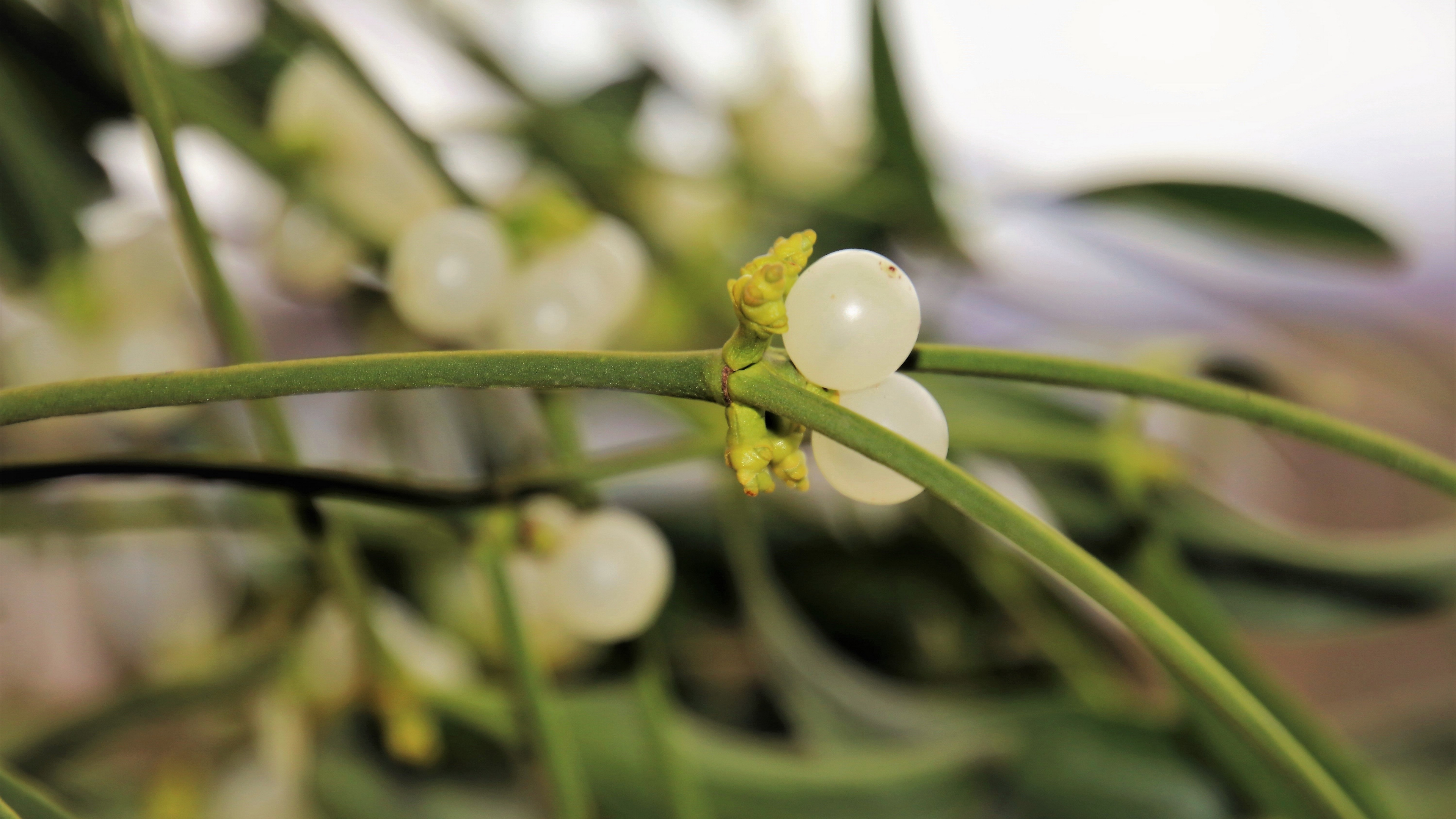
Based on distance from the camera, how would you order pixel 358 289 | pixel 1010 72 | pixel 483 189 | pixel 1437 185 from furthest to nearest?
pixel 1010 72
pixel 1437 185
pixel 483 189
pixel 358 289

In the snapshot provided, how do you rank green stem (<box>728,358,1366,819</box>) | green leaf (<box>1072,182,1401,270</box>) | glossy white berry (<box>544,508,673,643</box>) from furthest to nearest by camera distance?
green leaf (<box>1072,182,1401,270</box>)
glossy white berry (<box>544,508,673,643</box>)
green stem (<box>728,358,1366,819</box>)

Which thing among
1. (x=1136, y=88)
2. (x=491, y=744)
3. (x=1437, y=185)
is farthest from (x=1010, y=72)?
(x=491, y=744)

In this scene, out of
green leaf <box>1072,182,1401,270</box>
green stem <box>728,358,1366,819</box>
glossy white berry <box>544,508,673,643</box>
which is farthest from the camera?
green leaf <box>1072,182,1401,270</box>

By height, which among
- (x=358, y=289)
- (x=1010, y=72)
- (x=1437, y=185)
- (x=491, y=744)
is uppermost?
(x=1010, y=72)

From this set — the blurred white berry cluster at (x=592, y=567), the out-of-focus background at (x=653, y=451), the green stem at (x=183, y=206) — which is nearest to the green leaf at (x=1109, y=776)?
the out-of-focus background at (x=653, y=451)

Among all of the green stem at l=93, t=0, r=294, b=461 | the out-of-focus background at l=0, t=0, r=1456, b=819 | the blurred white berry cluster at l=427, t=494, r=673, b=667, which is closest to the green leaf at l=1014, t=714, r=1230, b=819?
the out-of-focus background at l=0, t=0, r=1456, b=819

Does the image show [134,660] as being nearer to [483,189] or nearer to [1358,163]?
[483,189]

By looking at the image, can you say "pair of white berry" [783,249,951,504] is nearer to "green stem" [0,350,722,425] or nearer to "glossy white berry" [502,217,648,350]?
"green stem" [0,350,722,425]
